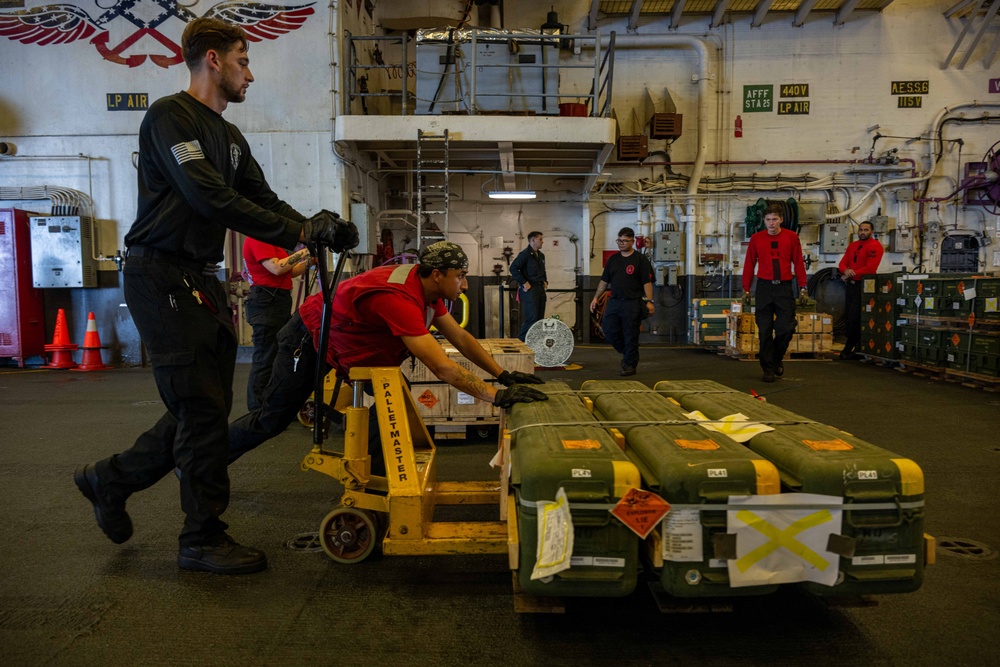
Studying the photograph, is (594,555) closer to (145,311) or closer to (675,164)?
(145,311)

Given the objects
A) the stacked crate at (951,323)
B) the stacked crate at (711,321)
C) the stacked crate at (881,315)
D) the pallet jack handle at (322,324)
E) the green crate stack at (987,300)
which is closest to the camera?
the pallet jack handle at (322,324)

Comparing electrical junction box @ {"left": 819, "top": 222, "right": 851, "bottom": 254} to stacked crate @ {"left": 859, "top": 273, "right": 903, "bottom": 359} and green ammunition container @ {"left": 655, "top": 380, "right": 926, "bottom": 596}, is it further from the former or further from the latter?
green ammunition container @ {"left": 655, "top": 380, "right": 926, "bottom": 596}

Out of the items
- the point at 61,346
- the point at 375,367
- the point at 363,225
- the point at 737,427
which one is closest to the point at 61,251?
the point at 61,346

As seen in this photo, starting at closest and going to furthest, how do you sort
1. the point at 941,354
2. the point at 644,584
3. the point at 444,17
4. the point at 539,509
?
1. the point at 539,509
2. the point at 644,584
3. the point at 941,354
4. the point at 444,17

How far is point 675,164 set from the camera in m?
13.2

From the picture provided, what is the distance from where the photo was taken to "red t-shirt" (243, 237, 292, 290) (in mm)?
4766

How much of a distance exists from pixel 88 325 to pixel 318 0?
6233 mm

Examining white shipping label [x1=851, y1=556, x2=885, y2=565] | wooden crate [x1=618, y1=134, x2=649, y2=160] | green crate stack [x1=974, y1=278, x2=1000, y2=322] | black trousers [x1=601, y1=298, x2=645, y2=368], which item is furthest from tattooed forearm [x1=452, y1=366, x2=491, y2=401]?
wooden crate [x1=618, y1=134, x2=649, y2=160]

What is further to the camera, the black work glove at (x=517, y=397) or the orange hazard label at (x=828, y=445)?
the black work glove at (x=517, y=397)

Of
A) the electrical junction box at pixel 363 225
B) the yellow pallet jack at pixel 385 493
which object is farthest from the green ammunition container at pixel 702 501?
the electrical junction box at pixel 363 225

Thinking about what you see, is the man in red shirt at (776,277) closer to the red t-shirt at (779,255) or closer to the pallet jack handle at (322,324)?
the red t-shirt at (779,255)

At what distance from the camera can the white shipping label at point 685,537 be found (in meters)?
1.85

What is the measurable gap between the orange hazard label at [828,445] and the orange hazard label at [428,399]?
3074 millimetres

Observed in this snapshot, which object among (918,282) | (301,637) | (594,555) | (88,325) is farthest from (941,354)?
(88,325)
